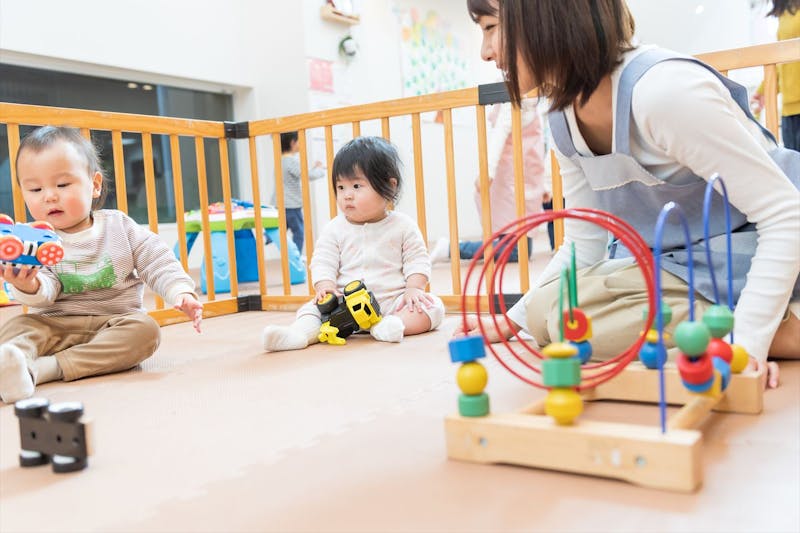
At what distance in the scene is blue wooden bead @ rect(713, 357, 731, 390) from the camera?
2.57 ft

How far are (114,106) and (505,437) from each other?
148 inches

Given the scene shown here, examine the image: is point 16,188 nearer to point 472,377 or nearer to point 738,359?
point 472,377

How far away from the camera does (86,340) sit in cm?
141

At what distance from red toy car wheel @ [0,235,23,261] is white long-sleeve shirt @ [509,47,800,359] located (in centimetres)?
93

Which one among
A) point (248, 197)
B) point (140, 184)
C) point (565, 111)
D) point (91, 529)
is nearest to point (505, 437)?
point (91, 529)

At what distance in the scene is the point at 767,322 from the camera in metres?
0.92

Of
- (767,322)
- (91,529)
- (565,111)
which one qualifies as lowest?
(91,529)

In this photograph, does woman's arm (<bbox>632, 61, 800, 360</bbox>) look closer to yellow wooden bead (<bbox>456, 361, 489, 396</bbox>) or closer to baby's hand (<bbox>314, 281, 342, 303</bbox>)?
yellow wooden bead (<bbox>456, 361, 489, 396</bbox>)

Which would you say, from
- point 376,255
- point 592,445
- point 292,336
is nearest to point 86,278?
point 292,336

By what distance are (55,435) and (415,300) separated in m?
1.00

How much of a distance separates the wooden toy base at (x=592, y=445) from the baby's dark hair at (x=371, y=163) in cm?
104

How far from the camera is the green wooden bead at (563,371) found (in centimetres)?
66

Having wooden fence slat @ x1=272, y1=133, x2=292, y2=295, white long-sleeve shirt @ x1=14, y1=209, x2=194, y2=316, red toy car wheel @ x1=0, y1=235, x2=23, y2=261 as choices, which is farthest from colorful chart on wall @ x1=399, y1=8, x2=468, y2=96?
red toy car wheel @ x1=0, y1=235, x2=23, y2=261

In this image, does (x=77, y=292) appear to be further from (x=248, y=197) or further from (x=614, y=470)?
(x=248, y=197)
